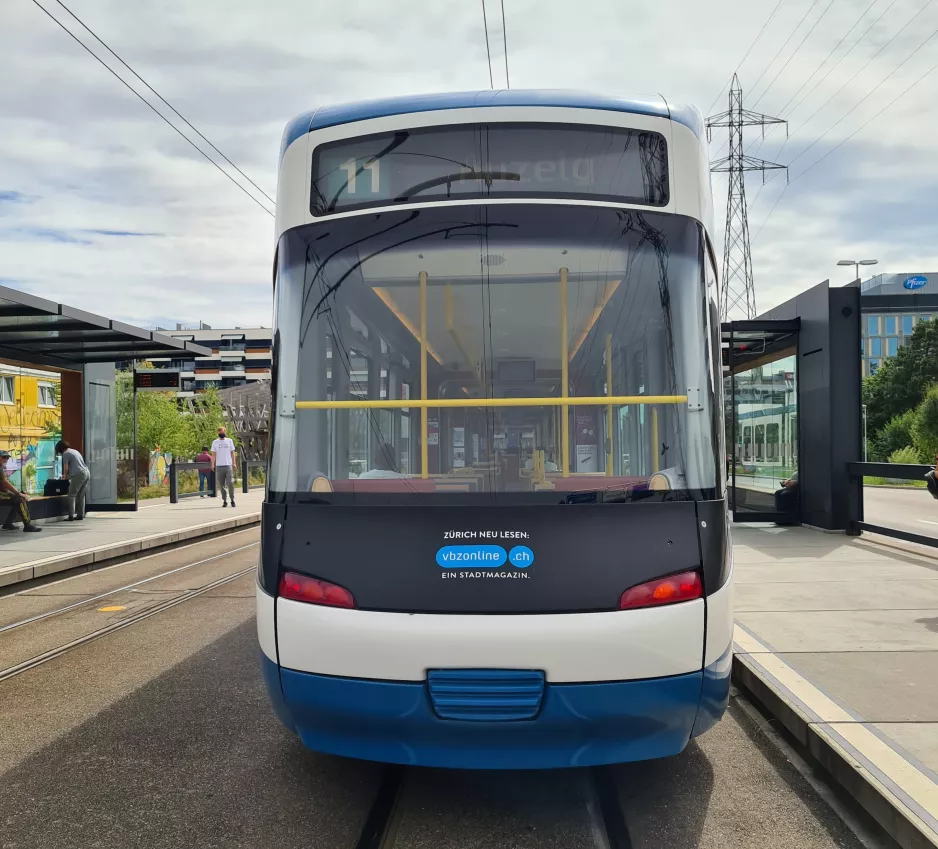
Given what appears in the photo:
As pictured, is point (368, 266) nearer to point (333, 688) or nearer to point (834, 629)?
point (333, 688)

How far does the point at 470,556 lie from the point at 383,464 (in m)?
0.60

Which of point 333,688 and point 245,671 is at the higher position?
point 333,688

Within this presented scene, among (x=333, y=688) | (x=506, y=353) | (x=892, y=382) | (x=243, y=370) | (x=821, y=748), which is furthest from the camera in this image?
(x=243, y=370)

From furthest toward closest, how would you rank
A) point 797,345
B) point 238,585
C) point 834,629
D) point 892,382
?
1. point 892,382
2. point 797,345
3. point 238,585
4. point 834,629

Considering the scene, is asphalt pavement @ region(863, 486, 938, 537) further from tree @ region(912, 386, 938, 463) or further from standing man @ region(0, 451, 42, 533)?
standing man @ region(0, 451, 42, 533)

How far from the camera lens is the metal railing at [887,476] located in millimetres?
9236

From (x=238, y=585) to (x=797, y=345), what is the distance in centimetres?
848

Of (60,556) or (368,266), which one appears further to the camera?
(60,556)

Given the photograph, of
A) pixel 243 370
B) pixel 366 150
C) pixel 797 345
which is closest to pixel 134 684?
pixel 366 150

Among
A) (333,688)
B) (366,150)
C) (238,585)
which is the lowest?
(238,585)

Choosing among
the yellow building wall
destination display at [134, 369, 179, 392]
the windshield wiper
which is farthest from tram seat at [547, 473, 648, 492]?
destination display at [134, 369, 179, 392]

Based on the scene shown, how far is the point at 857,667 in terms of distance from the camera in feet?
16.3

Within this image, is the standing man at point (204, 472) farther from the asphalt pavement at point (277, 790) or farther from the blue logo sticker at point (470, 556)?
the blue logo sticker at point (470, 556)

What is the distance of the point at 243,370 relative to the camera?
106 meters
